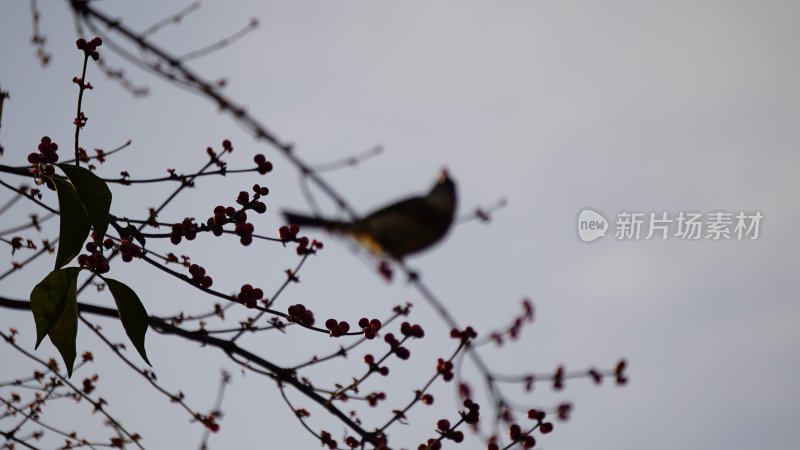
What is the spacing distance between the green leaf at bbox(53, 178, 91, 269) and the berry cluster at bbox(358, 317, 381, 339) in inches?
41.1

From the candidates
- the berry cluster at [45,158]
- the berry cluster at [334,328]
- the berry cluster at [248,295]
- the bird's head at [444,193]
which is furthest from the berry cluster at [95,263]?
the bird's head at [444,193]

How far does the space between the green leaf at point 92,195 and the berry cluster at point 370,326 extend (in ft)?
3.28

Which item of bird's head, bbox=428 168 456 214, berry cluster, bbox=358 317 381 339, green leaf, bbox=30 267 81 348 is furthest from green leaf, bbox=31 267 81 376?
bird's head, bbox=428 168 456 214

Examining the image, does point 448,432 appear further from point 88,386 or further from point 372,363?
point 88,386

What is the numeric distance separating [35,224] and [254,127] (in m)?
1.23

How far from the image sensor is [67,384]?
2.79 metres

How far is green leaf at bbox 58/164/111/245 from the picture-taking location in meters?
1.82

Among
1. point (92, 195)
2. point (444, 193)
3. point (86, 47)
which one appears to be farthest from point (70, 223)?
point (444, 193)

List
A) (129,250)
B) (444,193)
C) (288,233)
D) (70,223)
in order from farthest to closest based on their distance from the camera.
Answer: (444,193), (288,233), (129,250), (70,223)

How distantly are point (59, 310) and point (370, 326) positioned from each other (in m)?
1.08

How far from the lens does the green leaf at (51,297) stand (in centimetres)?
179

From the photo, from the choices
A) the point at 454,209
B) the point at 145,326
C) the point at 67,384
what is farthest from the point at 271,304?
the point at 454,209

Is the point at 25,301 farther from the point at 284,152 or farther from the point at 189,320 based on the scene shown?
the point at 284,152

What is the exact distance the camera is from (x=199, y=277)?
2107 mm
